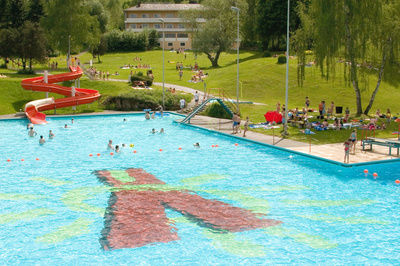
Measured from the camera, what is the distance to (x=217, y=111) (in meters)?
41.1

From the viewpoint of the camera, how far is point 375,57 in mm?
36438

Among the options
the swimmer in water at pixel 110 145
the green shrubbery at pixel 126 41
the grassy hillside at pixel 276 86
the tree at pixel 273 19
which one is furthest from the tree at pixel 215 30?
the swimmer in water at pixel 110 145

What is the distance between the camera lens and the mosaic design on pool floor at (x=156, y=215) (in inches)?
565

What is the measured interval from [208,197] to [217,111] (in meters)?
23.1

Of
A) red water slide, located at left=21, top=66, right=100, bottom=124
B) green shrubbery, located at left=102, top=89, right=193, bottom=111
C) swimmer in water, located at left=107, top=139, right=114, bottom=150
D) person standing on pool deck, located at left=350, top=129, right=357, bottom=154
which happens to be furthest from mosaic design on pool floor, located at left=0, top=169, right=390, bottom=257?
green shrubbery, located at left=102, top=89, right=193, bottom=111

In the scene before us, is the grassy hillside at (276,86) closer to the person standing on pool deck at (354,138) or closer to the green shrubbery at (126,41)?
the person standing on pool deck at (354,138)

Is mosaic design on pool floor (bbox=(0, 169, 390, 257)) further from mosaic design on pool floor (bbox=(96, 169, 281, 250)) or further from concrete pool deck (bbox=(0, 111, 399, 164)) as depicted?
concrete pool deck (bbox=(0, 111, 399, 164))

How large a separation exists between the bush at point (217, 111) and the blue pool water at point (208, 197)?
29.4 feet

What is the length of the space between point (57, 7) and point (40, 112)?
2532 cm

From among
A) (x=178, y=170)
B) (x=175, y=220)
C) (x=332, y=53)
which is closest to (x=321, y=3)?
(x=332, y=53)

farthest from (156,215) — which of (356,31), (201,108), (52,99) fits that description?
(52,99)

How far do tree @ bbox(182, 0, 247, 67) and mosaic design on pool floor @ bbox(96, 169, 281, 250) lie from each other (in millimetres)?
51502

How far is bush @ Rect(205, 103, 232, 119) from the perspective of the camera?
4034 centimetres

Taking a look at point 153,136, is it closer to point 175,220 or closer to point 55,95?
point 175,220
